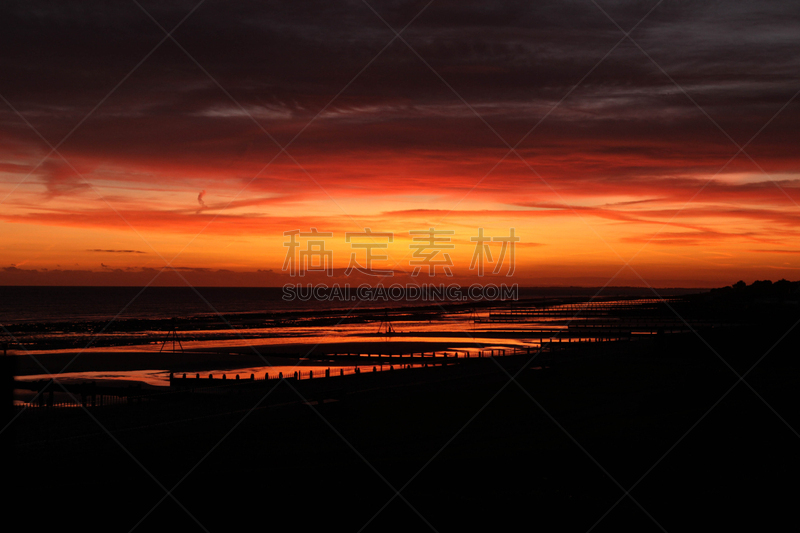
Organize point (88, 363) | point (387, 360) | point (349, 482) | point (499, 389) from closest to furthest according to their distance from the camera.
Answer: point (349, 482)
point (499, 389)
point (88, 363)
point (387, 360)

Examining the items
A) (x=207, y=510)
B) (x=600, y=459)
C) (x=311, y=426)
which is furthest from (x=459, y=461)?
(x=311, y=426)

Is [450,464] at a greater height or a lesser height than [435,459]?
lesser

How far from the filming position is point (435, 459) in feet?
47.3

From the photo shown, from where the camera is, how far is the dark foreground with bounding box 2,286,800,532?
9508 mm

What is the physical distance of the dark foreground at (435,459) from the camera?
9508mm

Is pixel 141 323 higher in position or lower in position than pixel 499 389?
higher

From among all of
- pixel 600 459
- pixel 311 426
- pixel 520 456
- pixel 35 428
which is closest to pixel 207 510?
pixel 520 456

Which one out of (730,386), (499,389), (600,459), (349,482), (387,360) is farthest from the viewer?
(387,360)

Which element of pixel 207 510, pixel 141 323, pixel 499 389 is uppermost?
pixel 141 323

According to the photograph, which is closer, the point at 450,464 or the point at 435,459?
the point at 450,464

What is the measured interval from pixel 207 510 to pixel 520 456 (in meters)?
7.27

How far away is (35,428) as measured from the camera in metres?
20.6

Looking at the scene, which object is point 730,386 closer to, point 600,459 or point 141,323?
point 600,459

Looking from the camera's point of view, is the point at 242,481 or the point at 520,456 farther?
the point at 520,456
